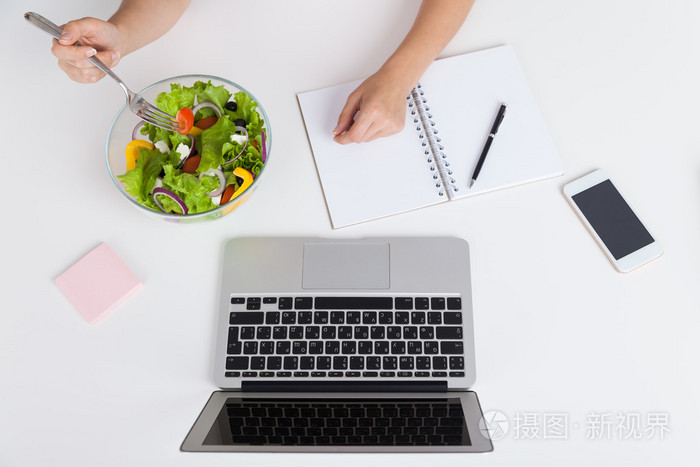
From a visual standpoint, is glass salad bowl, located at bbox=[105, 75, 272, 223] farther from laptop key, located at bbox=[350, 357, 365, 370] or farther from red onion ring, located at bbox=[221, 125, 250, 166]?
laptop key, located at bbox=[350, 357, 365, 370]

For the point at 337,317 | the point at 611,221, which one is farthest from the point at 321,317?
the point at 611,221

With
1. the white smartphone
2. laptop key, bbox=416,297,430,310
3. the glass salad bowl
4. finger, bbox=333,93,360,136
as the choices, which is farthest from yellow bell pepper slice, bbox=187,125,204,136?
the white smartphone

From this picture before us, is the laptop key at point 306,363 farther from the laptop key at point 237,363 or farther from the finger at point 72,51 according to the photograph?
the finger at point 72,51

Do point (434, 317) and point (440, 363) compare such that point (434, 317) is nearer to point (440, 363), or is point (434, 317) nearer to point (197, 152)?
point (440, 363)

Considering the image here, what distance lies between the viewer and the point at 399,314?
0.69 meters

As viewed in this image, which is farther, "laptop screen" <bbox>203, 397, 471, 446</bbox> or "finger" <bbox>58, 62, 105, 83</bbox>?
"finger" <bbox>58, 62, 105, 83</bbox>

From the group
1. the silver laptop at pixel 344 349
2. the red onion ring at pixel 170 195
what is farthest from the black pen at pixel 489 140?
the red onion ring at pixel 170 195

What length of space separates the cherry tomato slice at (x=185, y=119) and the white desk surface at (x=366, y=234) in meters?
0.13

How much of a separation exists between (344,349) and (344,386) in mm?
49

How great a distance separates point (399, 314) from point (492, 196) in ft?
0.79

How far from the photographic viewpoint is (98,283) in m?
0.71

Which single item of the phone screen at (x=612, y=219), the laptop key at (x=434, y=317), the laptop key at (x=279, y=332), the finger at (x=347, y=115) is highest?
the finger at (x=347, y=115)

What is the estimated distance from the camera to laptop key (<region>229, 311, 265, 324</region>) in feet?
2.25

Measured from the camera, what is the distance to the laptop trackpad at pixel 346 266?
0.70m
